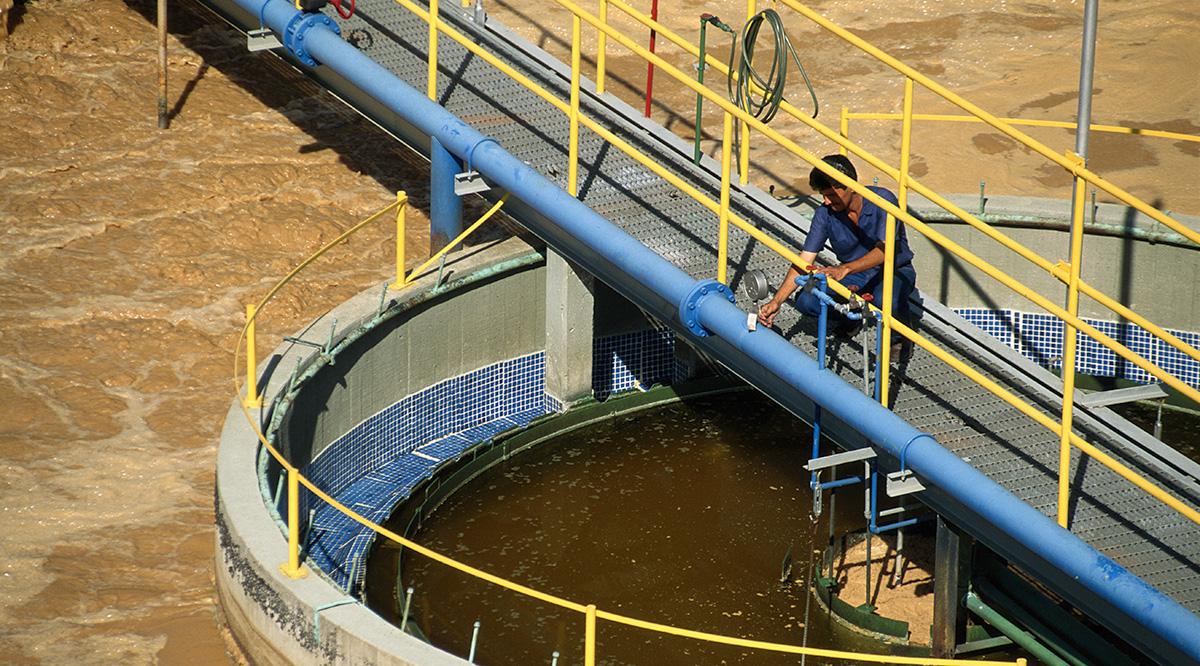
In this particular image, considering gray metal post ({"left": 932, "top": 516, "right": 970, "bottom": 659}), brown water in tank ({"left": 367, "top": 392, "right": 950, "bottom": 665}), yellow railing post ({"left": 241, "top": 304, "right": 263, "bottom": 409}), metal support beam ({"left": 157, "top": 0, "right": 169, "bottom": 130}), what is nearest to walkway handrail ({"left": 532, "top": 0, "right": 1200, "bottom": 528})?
gray metal post ({"left": 932, "top": 516, "right": 970, "bottom": 659})

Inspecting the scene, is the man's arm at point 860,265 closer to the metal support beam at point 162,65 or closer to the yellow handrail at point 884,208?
the yellow handrail at point 884,208

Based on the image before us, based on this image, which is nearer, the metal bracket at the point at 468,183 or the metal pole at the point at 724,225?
the metal pole at the point at 724,225

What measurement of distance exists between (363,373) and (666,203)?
90.2 inches

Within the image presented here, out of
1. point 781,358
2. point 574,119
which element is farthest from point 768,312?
point 574,119

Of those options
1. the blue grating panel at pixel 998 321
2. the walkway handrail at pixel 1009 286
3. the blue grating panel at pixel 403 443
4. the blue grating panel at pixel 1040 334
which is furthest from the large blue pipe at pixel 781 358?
the blue grating panel at pixel 1040 334

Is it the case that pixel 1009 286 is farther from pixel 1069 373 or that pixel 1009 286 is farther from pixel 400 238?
pixel 400 238

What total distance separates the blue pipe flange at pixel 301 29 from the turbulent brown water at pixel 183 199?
1858mm

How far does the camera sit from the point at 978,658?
9.78m

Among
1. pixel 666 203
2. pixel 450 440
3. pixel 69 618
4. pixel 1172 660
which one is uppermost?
pixel 666 203

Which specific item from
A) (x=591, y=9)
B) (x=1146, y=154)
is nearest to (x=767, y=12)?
(x=1146, y=154)

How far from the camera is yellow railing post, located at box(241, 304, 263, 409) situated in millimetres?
9876

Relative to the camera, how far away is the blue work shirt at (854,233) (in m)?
9.27

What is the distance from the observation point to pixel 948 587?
9.33 meters

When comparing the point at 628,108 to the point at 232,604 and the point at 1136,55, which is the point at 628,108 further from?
the point at 1136,55
